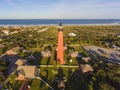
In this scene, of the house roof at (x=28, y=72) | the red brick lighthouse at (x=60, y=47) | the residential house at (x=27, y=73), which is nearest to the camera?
the residential house at (x=27, y=73)

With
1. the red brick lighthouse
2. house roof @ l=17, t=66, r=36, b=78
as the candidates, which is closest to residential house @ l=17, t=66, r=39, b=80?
house roof @ l=17, t=66, r=36, b=78

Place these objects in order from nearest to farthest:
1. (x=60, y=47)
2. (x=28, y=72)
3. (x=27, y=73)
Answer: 1. (x=27, y=73)
2. (x=28, y=72)
3. (x=60, y=47)

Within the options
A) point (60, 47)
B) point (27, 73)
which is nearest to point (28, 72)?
point (27, 73)

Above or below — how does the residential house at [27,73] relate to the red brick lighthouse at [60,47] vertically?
below

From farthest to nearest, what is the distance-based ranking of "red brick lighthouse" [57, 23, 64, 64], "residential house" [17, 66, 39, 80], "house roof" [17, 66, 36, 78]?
"red brick lighthouse" [57, 23, 64, 64] < "house roof" [17, 66, 36, 78] < "residential house" [17, 66, 39, 80]

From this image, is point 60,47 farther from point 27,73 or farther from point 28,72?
point 27,73

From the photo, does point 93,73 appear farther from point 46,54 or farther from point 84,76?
point 46,54

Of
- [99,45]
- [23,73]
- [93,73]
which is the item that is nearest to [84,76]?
[93,73]

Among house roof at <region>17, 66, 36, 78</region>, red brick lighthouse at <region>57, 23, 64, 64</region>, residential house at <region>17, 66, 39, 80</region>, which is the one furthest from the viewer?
red brick lighthouse at <region>57, 23, 64, 64</region>

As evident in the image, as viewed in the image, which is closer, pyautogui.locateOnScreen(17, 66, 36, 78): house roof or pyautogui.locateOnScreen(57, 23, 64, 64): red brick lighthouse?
pyautogui.locateOnScreen(17, 66, 36, 78): house roof

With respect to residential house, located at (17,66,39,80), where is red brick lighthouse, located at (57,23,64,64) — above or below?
above

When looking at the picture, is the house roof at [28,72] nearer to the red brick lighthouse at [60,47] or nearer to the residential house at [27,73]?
the residential house at [27,73]

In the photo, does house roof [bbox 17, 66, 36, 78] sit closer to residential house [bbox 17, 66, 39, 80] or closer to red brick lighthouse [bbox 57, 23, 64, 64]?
residential house [bbox 17, 66, 39, 80]

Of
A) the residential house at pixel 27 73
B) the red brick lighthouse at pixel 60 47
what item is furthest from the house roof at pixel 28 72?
the red brick lighthouse at pixel 60 47
